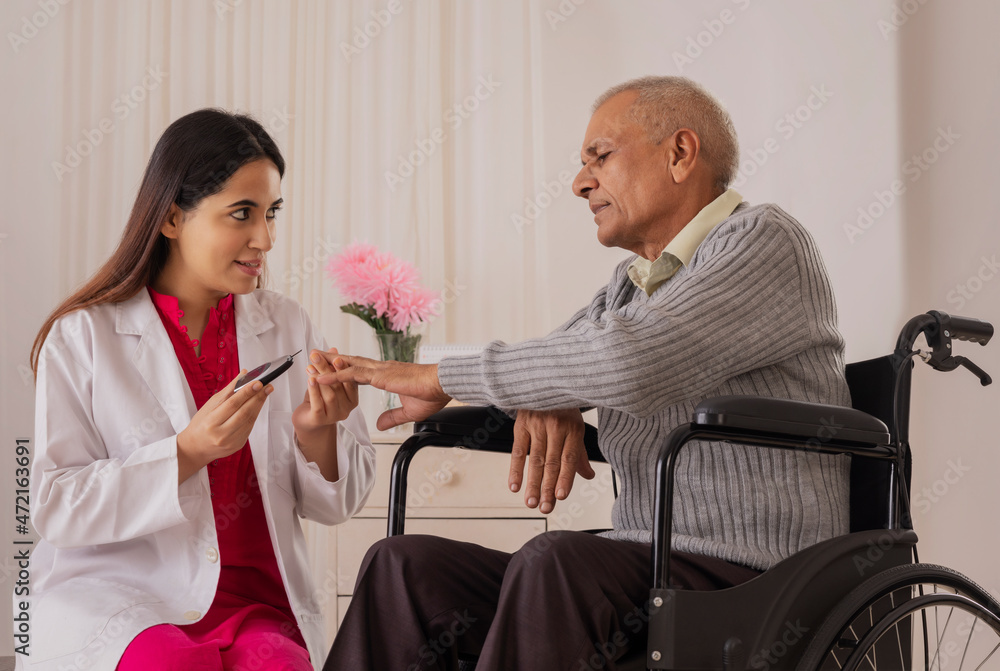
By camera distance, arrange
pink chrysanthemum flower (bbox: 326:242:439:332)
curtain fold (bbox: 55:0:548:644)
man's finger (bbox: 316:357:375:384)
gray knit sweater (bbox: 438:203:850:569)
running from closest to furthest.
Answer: gray knit sweater (bbox: 438:203:850:569) → man's finger (bbox: 316:357:375:384) → pink chrysanthemum flower (bbox: 326:242:439:332) → curtain fold (bbox: 55:0:548:644)

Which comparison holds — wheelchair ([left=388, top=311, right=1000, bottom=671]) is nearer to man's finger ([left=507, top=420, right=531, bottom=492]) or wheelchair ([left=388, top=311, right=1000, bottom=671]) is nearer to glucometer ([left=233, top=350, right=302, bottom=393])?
man's finger ([left=507, top=420, right=531, bottom=492])

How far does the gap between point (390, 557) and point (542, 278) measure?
186cm

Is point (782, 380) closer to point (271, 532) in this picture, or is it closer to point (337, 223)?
point (271, 532)

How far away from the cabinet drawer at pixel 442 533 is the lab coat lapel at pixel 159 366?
90 centimetres

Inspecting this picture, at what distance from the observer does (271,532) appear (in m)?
1.35

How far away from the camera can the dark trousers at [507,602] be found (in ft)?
3.19

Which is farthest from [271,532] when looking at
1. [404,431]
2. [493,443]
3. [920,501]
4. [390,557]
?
[920,501]

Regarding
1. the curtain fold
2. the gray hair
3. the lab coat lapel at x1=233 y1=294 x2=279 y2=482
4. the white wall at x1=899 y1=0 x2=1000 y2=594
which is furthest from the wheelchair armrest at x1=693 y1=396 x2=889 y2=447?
the curtain fold

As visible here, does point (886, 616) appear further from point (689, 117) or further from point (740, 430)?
point (689, 117)

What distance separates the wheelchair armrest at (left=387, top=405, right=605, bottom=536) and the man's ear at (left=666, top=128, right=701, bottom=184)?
0.44 metres

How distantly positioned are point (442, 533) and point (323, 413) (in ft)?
3.09

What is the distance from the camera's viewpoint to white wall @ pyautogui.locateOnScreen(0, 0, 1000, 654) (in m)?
2.15

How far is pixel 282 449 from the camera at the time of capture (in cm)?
145

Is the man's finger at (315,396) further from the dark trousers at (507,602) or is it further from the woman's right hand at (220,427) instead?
the dark trousers at (507,602)
